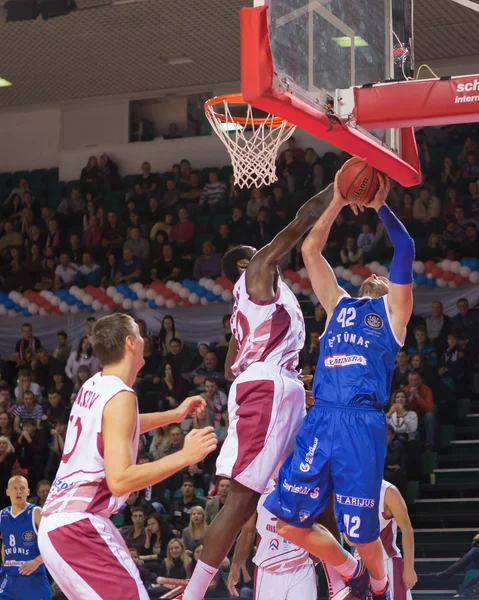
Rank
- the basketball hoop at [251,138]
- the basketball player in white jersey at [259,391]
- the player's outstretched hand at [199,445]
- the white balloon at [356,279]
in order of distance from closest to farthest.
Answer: the player's outstretched hand at [199,445]
the basketball player in white jersey at [259,391]
the basketball hoop at [251,138]
the white balloon at [356,279]

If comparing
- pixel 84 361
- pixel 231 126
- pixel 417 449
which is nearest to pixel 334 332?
pixel 231 126

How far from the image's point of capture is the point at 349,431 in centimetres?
531

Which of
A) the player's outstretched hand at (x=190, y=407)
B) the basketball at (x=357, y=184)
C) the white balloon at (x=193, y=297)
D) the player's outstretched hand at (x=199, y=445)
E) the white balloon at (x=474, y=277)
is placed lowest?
the player's outstretched hand at (x=199, y=445)

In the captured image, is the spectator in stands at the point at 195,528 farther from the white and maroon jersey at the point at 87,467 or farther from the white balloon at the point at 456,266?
the white and maroon jersey at the point at 87,467

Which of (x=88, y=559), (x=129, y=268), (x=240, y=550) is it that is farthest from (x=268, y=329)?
(x=129, y=268)

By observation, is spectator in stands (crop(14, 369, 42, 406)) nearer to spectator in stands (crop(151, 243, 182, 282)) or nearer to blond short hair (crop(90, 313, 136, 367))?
spectator in stands (crop(151, 243, 182, 282))

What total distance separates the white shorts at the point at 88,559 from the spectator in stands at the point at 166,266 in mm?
12280

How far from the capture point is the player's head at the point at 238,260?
6207mm

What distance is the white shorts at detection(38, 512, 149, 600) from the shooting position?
4.18 metres

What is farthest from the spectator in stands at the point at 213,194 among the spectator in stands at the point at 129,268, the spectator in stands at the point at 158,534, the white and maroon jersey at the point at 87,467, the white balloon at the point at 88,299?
the white and maroon jersey at the point at 87,467

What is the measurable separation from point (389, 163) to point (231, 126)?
9.33ft

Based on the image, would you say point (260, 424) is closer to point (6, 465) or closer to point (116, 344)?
point (116, 344)

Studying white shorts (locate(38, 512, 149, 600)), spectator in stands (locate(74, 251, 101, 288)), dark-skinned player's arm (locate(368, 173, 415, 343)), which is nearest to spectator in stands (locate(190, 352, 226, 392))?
spectator in stands (locate(74, 251, 101, 288))

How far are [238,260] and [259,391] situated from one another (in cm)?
100
